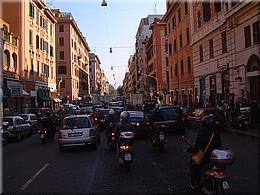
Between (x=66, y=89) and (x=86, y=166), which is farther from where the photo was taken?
(x=66, y=89)

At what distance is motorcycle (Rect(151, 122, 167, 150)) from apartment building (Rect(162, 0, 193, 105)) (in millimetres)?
27145

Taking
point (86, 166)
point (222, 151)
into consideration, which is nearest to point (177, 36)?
point (86, 166)

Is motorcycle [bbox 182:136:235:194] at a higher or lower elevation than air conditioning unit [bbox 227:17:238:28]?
lower

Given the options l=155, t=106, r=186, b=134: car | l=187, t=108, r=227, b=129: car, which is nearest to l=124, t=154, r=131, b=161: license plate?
l=155, t=106, r=186, b=134: car

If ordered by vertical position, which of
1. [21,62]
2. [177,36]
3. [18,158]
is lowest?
[18,158]

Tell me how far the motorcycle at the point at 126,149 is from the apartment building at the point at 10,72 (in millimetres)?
25233

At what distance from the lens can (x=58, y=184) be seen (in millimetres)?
8820

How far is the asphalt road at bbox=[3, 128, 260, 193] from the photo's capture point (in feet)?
27.1

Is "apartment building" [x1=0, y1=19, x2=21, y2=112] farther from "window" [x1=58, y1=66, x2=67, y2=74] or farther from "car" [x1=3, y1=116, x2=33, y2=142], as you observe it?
"window" [x1=58, y1=66, x2=67, y2=74]

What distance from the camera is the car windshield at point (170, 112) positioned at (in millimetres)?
21214

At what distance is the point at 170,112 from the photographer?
844 inches

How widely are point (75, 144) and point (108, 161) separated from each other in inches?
126

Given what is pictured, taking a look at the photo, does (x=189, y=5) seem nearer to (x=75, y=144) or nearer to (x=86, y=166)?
(x=75, y=144)

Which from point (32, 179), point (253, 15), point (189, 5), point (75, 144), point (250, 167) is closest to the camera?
point (32, 179)
